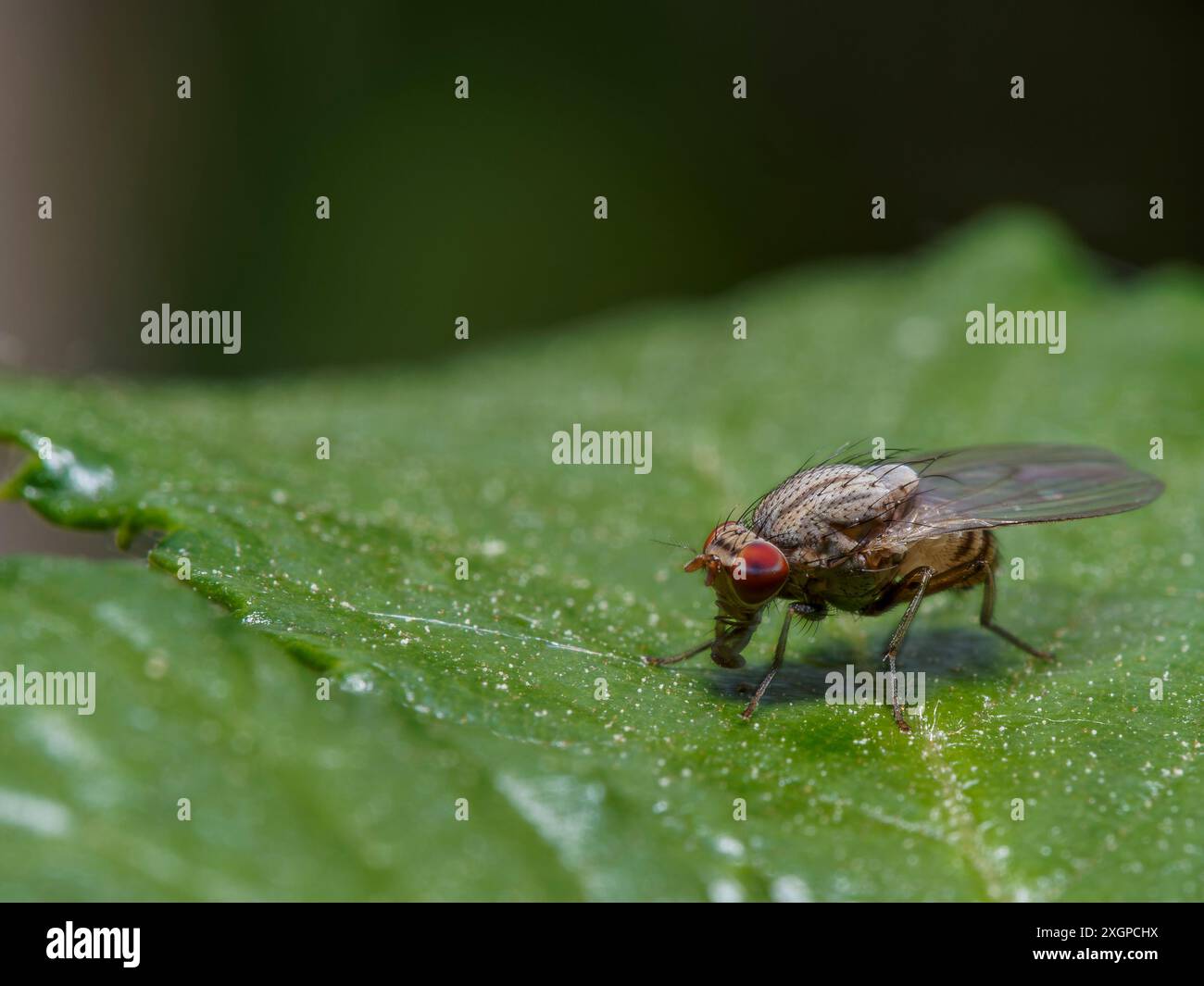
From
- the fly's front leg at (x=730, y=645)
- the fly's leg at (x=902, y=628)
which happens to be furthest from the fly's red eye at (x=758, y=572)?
the fly's leg at (x=902, y=628)

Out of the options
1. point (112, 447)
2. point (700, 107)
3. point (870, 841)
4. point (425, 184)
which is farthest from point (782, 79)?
point (870, 841)

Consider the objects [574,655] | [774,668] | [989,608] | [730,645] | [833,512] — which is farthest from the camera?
[989,608]

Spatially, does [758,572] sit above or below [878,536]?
below

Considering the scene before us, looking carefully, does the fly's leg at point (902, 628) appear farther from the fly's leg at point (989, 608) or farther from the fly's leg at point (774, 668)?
the fly's leg at point (774, 668)

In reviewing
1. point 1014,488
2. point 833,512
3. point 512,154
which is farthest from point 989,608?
point 512,154

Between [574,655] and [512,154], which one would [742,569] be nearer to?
[574,655]

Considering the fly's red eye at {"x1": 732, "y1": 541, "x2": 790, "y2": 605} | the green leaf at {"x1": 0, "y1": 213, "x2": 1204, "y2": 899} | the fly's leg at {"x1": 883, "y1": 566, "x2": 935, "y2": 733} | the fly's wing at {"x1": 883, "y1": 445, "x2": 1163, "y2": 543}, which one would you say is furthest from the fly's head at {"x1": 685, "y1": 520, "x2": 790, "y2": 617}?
the fly's wing at {"x1": 883, "y1": 445, "x2": 1163, "y2": 543}

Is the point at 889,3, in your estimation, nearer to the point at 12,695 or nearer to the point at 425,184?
the point at 425,184
